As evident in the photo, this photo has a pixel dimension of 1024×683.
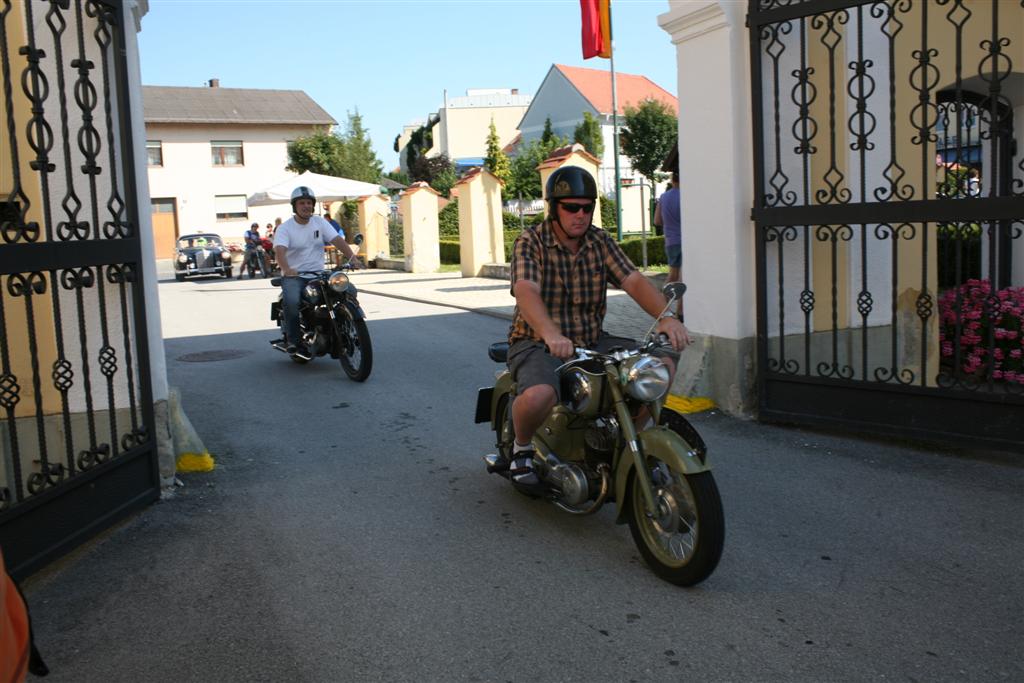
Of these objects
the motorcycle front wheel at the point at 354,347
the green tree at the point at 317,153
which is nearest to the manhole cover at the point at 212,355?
the motorcycle front wheel at the point at 354,347

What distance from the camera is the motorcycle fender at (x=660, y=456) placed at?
3738 millimetres

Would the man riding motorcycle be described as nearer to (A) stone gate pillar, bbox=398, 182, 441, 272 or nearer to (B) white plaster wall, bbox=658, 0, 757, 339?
(B) white plaster wall, bbox=658, 0, 757, 339

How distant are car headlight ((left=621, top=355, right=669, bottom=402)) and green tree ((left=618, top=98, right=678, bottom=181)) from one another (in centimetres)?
5086

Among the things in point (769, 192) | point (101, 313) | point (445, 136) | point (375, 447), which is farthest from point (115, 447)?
point (445, 136)

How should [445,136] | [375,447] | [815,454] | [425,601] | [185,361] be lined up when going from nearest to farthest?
[425,601], [815,454], [375,447], [185,361], [445,136]

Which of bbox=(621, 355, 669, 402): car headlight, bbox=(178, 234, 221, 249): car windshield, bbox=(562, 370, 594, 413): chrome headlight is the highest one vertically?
bbox=(178, 234, 221, 249): car windshield

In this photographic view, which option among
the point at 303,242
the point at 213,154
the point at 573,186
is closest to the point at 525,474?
the point at 573,186

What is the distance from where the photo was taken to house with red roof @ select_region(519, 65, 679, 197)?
221 ft

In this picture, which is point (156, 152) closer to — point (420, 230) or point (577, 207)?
point (420, 230)

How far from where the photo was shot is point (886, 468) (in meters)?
5.70

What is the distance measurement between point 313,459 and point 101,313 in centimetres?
188

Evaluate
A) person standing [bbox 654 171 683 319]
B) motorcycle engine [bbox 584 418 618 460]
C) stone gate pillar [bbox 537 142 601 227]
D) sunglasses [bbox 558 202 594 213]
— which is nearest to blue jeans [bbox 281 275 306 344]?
person standing [bbox 654 171 683 319]

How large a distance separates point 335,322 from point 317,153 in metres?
45.6

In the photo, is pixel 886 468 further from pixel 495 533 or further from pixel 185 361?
pixel 185 361
